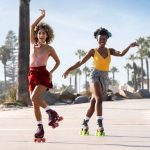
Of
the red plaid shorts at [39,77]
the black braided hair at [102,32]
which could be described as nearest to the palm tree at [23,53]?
the black braided hair at [102,32]

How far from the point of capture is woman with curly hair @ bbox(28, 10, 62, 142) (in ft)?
19.9

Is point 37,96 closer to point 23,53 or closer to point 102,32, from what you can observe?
point 102,32

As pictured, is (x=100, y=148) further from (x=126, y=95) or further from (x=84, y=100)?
(x=126, y=95)

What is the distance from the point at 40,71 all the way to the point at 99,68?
1.08 metres

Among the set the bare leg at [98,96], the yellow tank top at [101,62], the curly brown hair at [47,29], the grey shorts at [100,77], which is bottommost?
the bare leg at [98,96]

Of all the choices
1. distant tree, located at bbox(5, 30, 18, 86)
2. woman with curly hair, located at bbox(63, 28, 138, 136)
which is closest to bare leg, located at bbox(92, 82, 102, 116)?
woman with curly hair, located at bbox(63, 28, 138, 136)

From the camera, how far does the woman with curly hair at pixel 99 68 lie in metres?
6.70

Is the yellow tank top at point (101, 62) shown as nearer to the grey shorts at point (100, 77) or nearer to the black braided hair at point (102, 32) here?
the grey shorts at point (100, 77)

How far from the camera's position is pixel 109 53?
6949 mm

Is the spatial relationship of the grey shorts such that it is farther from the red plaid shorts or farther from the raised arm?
the red plaid shorts

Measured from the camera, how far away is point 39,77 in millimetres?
6062

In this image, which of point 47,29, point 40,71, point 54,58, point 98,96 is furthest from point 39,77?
point 98,96

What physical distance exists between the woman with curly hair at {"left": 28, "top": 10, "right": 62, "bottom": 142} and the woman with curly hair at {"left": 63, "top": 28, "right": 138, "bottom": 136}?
0.50m

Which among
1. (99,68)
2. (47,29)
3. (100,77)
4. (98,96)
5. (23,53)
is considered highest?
(23,53)
